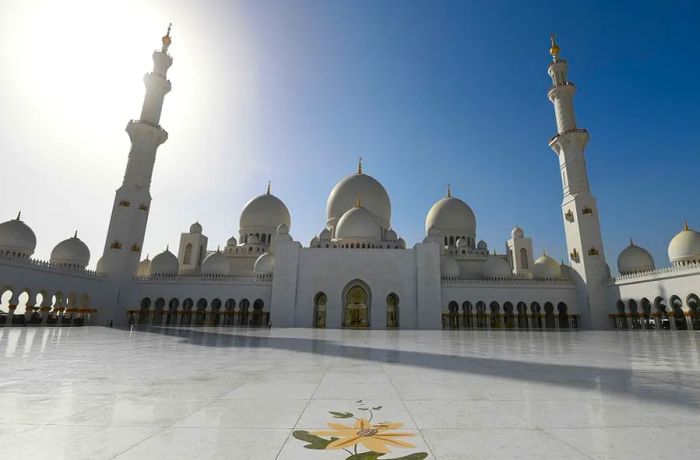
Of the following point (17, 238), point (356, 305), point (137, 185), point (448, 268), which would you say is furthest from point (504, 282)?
point (17, 238)

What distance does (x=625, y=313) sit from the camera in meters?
23.8

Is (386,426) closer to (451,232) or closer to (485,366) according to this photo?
(485,366)

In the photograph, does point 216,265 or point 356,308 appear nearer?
point 356,308

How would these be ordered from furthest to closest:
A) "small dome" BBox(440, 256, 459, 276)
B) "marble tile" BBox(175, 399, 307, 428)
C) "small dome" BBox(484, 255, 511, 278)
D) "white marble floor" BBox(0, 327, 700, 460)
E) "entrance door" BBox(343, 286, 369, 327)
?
"small dome" BBox(484, 255, 511, 278)
"small dome" BBox(440, 256, 459, 276)
"entrance door" BBox(343, 286, 369, 327)
"marble tile" BBox(175, 399, 307, 428)
"white marble floor" BBox(0, 327, 700, 460)

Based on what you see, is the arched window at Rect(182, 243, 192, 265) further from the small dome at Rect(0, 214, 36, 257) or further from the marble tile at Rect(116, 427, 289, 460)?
the marble tile at Rect(116, 427, 289, 460)

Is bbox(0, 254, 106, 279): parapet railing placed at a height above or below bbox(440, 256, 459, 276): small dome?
below

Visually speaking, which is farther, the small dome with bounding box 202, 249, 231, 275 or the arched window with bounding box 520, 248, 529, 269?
the arched window with bounding box 520, 248, 529, 269

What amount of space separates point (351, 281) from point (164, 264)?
52.7 feet

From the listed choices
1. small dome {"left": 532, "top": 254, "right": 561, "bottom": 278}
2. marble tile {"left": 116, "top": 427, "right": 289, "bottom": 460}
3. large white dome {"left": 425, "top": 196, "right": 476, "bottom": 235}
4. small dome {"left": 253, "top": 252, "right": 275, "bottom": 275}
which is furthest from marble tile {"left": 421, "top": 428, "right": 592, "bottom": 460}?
large white dome {"left": 425, "top": 196, "right": 476, "bottom": 235}

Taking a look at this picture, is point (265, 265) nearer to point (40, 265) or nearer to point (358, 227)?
point (358, 227)

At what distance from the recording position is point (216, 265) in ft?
97.6

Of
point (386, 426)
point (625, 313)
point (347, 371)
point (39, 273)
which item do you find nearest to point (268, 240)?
point (39, 273)

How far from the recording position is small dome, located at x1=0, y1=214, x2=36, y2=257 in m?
24.1

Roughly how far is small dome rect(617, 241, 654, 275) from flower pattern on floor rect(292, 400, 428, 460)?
3240 cm
